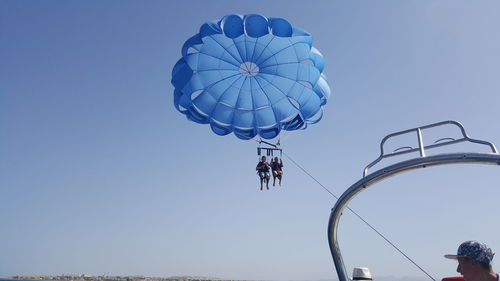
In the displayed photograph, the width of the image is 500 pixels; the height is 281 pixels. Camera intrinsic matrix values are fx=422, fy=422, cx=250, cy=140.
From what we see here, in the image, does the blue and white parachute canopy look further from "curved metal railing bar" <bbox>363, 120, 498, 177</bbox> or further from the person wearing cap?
the person wearing cap

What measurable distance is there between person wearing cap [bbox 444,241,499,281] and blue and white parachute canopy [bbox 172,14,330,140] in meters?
9.53

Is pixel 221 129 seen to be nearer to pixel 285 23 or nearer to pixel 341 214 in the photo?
pixel 285 23

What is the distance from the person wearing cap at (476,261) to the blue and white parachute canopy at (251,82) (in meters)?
9.53

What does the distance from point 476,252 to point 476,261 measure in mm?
58

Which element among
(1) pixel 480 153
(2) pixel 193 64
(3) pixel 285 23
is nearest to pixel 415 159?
(1) pixel 480 153

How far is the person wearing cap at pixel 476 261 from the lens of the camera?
8.67 feet

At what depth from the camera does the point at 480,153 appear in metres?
3.19

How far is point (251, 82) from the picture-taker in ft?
42.5

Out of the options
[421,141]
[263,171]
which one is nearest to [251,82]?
[263,171]

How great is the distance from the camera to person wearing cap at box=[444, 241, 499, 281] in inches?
104

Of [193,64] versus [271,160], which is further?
[271,160]

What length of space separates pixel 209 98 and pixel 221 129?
1.04 meters

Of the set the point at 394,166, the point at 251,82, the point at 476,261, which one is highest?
the point at 251,82

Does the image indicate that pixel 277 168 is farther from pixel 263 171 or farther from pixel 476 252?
pixel 476 252
